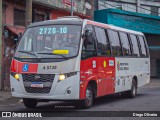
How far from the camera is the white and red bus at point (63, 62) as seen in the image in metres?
11.2

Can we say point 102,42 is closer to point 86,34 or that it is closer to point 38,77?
point 86,34

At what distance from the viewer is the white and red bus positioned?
11.2m

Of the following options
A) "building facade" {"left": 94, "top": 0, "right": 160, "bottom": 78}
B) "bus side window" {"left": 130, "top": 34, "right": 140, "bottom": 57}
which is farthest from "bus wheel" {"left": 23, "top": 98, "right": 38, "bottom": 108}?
"building facade" {"left": 94, "top": 0, "right": 160, "bottom": 78}

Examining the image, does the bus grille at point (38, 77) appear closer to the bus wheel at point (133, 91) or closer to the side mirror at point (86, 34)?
the side mirror at point (86, 34)

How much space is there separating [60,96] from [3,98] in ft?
17.1

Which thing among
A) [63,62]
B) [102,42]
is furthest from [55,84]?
[102,42]

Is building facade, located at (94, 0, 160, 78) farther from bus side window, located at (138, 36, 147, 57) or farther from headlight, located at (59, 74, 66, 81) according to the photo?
headlight, located at (59, 74, 66, 81)

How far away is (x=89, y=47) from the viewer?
40.0 feet

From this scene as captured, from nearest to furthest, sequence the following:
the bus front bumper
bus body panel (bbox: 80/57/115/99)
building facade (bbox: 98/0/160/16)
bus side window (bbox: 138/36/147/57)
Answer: the bus front bumper
bus body panel (bbox: 80/57/115/99)
bus side window (bbox: 138/36/147/57)
building facade (bbox: 98/0/160/16)

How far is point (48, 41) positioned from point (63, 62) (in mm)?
1036

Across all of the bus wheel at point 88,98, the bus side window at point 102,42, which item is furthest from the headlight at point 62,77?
the bus side window at point 102,42

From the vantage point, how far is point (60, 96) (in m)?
11.1

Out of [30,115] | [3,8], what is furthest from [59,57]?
[3,8]

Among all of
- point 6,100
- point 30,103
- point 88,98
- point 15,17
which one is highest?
point 15,17
